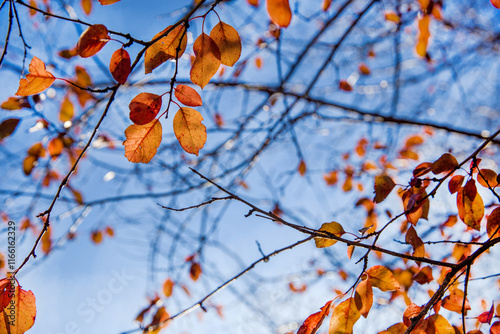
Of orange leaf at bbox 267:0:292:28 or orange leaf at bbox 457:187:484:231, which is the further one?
orange leaf at bbox 457:187:484:231

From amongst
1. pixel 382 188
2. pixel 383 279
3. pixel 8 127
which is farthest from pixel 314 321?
pixel 8 127

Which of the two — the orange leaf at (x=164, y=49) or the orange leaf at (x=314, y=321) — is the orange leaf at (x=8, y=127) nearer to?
the orange leaf at (x=164, y=49)

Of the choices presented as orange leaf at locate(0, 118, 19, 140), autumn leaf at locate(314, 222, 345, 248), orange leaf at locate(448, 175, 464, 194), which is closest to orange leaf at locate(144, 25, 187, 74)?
autumn leaf at locate(314, 222, 345, 248)

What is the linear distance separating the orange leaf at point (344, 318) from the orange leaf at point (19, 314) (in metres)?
0.71

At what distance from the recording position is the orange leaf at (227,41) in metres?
0.68

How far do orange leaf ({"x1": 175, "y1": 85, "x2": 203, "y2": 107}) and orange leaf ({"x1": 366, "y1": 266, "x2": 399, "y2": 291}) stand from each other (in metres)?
0.59

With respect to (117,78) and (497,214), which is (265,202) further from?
(117,78)

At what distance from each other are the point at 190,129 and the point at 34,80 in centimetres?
38

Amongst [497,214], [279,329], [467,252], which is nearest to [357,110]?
[467,252]

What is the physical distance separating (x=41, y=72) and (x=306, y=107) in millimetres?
1643

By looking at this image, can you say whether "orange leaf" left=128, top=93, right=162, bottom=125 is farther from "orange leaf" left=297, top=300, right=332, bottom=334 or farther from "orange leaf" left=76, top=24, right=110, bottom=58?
"orange leaf" left=297, top=300, right=332, bottom=334

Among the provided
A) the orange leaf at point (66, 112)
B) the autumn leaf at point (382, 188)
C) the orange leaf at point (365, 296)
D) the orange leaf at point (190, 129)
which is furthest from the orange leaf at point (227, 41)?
the orange leaf at point (66, 112)

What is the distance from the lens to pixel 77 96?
1.82 metres

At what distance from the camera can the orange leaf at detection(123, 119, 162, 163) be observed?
0.71 metres
